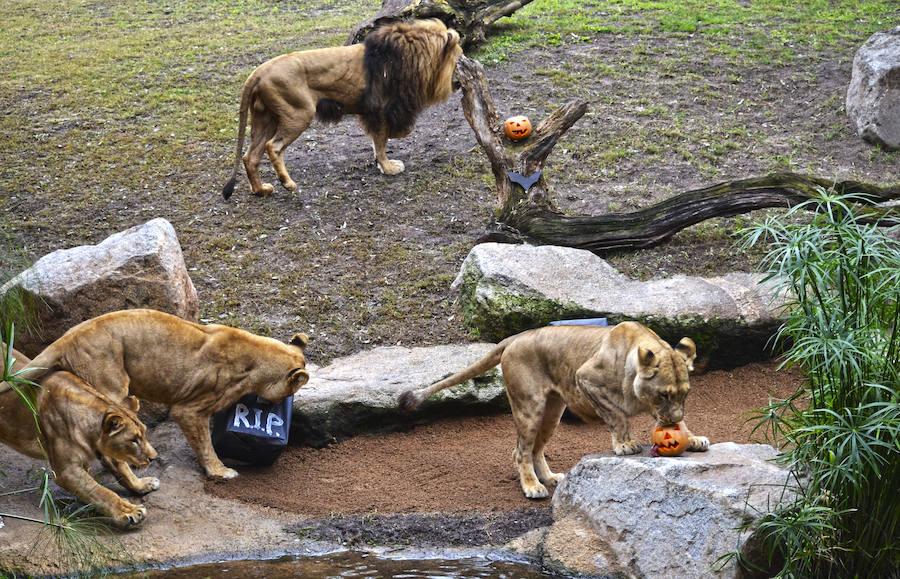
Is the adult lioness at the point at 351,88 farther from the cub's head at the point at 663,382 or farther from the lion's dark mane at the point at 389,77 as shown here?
the cub's head at the point at 663,382

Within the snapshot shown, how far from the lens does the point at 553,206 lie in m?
9.41

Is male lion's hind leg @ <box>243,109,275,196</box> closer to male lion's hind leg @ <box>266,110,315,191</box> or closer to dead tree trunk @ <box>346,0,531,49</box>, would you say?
male lion's hind leg @ <box>266,110,315,191</box>

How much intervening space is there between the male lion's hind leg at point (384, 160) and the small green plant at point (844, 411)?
7.04 metres

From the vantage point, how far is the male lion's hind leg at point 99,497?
561cm

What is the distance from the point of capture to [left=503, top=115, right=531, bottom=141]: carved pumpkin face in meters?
9.35


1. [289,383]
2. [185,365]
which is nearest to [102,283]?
[185,365]

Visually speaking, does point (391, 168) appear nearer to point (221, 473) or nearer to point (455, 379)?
point (455, 379)

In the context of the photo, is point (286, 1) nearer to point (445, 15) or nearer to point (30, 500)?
point (445, 15)

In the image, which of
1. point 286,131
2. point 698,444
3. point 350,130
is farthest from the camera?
point 350,130

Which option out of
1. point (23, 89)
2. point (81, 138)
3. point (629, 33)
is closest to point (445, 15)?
point (629, 33)

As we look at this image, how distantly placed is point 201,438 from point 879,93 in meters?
8.97

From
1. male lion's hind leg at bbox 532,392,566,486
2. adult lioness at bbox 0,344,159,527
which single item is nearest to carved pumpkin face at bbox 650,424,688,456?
male lion's hind leg at bbox 532,392,566,486

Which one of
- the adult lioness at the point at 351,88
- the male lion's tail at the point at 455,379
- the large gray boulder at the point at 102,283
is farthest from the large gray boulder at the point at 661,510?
the adult lioness at the point at 351,88

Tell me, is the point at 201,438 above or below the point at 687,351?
below
